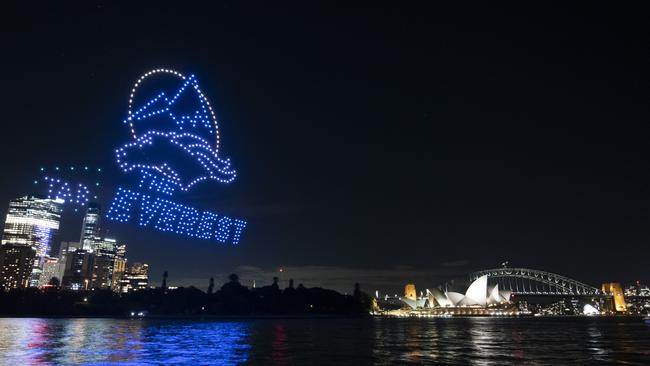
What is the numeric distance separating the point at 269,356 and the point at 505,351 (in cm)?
2047

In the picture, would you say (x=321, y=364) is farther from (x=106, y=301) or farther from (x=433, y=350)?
(x=106, y=301)

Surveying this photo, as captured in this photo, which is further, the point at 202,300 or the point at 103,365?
the point at 202,300

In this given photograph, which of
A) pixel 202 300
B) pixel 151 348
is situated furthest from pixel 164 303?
pixel 151 348

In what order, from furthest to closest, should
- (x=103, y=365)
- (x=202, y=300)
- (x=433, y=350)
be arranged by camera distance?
(x=202, y=300) → (x=433, y=350) → (x=103, y=365)

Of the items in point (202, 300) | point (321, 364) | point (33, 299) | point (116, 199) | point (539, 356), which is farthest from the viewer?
point (202, 300)

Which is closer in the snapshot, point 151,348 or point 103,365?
point 103,365

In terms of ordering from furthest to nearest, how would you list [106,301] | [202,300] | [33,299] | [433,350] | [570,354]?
[202,300] < [106,301] < [33,299] < [433,350] < [570,354]

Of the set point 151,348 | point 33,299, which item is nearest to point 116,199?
point 151,348

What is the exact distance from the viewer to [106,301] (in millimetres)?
182625

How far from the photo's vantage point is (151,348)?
44.0 m

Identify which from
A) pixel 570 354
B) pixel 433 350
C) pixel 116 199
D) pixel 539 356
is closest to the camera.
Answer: pixel 116 199

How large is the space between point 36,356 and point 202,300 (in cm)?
16781

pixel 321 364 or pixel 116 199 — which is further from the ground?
pixel 116 199

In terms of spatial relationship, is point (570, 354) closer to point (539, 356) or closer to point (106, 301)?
point (539, 356)
